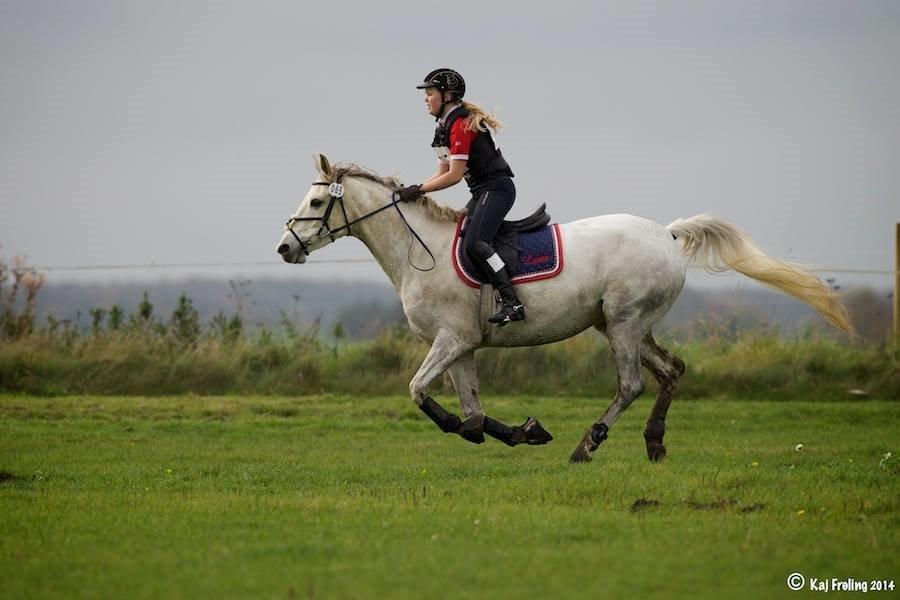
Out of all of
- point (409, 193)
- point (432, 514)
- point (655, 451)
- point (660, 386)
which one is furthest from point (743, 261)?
point (432, 514)

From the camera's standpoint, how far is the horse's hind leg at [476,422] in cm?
1183

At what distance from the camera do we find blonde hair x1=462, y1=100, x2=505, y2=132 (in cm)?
1174

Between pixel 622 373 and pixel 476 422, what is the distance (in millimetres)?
1512

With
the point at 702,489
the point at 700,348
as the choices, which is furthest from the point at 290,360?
the point at 702,489

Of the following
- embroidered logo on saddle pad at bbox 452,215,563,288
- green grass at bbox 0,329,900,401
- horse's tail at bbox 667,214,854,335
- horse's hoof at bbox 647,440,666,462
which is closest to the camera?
embroidered logo on saddle pad at bbox 452,215,563,288

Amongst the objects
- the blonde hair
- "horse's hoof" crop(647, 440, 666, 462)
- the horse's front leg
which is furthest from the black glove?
"horse's hoof" crop(647, 440, 666, 462)

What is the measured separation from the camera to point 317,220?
12.3m

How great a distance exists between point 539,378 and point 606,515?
12.3 m

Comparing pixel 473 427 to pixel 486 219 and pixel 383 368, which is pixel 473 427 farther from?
pixel 383 368

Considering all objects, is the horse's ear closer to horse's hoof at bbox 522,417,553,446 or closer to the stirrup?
the stirrup

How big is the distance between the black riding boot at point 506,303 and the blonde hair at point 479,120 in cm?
127

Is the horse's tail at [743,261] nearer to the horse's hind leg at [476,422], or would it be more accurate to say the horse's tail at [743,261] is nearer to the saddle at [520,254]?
the saddle at [520,254]

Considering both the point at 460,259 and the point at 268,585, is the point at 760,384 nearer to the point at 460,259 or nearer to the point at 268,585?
the point at 460,259

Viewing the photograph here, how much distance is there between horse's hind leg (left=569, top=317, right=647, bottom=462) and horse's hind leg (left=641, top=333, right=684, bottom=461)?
415 mm
